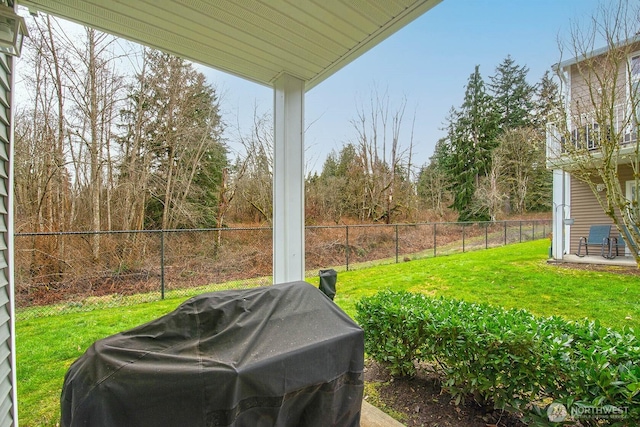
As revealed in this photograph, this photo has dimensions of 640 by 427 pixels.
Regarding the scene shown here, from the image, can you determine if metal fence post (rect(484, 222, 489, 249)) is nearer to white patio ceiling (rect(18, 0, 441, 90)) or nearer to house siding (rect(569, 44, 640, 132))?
house siding (rect(569, 44, 640, 132))

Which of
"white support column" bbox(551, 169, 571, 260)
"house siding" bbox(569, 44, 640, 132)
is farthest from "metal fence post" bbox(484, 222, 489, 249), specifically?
"house siding" bbox(569, 44, 640, 132)

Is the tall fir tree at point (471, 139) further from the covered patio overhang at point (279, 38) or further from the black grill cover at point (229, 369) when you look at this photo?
the black grill cover at point (229, 369)

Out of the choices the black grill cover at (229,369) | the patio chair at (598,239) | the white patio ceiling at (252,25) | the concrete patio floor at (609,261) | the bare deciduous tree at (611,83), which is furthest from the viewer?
the patio chair at (598,239)

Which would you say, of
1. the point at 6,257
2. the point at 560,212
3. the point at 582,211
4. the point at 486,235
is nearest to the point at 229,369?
the point at 6,257

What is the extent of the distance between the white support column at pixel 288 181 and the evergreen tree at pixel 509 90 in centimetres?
1258

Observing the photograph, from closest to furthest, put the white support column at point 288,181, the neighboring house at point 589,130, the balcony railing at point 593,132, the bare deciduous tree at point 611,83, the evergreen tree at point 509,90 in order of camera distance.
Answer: the white support column at point 288,181, the bare deciduous tree at point 611,83, the neighboring house at point 589,130, the balcony railing at point 593,132, the evergreen tree at point 509,90

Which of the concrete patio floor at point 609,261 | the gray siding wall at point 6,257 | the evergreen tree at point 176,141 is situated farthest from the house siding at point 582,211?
the gray siding wall at point 6,257

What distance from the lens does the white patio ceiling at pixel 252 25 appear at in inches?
53.6

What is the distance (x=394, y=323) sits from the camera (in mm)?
1800

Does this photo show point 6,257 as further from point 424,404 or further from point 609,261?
point 609,261

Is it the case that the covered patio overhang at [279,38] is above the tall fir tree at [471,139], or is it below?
below

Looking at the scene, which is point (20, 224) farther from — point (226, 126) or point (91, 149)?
point (226, 126)

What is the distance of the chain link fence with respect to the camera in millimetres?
3629

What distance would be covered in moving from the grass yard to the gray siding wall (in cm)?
61
